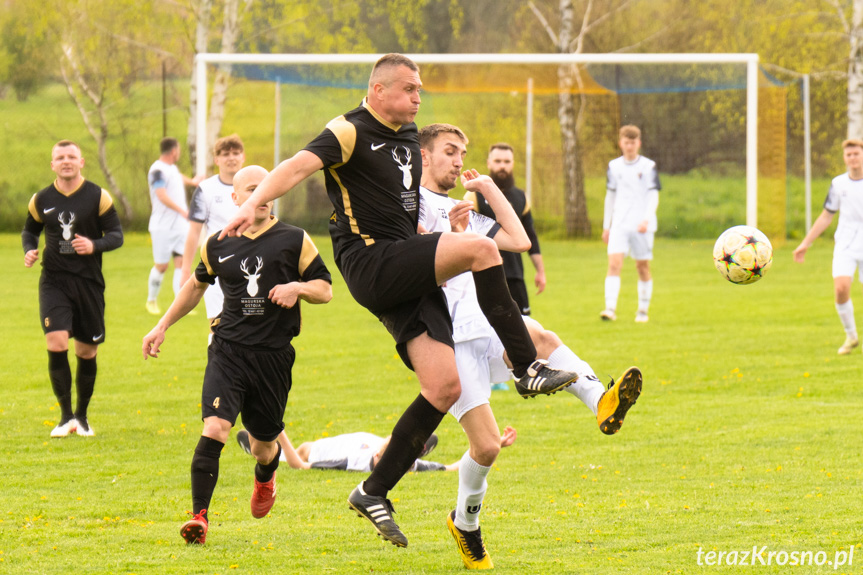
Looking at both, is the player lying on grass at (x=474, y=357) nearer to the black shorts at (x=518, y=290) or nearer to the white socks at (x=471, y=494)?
the white socks at (x=471, y=494)

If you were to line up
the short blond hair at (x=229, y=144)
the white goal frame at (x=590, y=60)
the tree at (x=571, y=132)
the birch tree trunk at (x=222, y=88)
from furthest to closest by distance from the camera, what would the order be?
the birch tree trunk at (x=222, y=88)
the tree at (x=571, y=132)
the white goal frame at (x=590, y=60)
the short blond hair at (x=229, y=144)

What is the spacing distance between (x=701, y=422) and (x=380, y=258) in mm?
5159

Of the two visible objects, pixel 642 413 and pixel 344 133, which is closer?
pixel 344 133

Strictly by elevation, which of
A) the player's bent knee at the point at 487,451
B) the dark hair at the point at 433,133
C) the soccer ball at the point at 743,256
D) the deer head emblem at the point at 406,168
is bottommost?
the player's bent knee at the point at 487,451

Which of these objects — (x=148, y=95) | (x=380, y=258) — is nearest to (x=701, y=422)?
(x=380, y=258)

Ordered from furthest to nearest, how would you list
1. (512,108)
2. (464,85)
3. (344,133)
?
(512,108) < (464,85) < (344,133)

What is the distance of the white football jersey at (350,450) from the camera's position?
25.3ft

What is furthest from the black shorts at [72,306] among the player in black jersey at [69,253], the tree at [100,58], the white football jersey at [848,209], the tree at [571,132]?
the tree at [100,58]

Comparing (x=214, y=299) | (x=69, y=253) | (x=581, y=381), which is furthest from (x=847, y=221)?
(x=69, y=253)

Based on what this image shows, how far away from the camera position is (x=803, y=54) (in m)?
30.8

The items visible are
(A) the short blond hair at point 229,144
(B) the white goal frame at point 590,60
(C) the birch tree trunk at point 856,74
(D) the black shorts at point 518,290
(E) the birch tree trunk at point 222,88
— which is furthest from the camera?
(E) the birch tree trunk at point 222,88

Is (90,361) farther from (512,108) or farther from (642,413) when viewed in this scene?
(512,108)

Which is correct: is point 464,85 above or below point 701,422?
above

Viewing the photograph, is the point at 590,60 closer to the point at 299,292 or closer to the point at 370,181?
the point at 299,292
